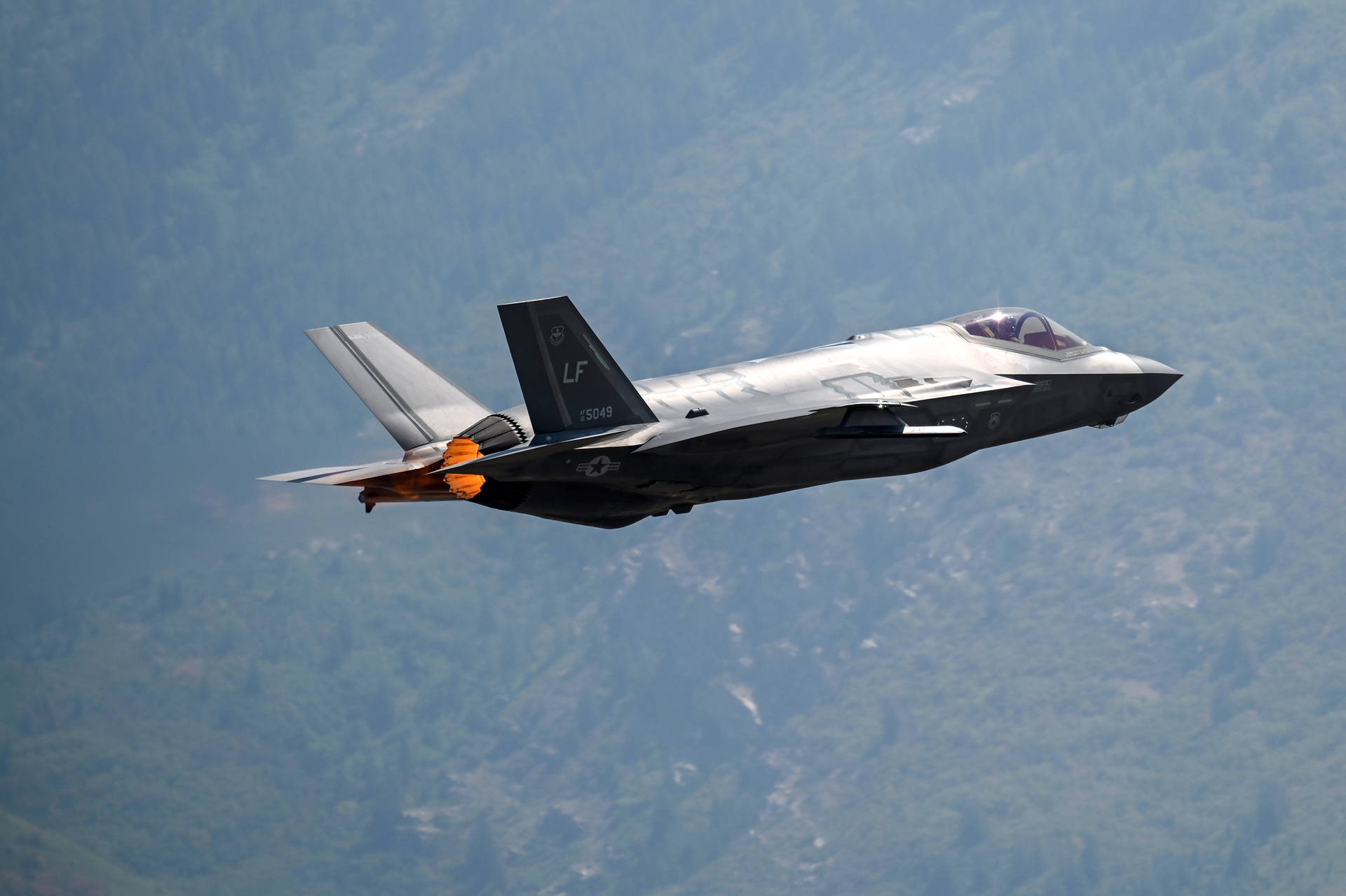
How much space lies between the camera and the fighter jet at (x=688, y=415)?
1379 inches

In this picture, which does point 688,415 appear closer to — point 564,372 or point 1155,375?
point 564,372

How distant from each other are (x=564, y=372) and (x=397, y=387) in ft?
20.2

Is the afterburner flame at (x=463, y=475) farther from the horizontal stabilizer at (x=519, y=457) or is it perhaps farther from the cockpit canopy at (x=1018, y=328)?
the cockpit canopy at (x=1018, y=328)

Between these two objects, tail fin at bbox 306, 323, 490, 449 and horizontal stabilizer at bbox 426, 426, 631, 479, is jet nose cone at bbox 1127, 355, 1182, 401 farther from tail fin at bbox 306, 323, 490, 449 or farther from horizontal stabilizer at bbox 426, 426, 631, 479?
tail fin at bbox 306, 323, 490, 449

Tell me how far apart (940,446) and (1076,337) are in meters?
7.40

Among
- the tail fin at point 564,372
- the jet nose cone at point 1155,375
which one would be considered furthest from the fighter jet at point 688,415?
the jet nose cone at point 1155,375

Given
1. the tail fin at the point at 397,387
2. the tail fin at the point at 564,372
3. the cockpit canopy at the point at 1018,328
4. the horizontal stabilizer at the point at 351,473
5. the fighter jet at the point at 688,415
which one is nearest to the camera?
the horizontal stabilizer at the point at 351,473

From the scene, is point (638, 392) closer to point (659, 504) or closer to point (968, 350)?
point (659, 504)

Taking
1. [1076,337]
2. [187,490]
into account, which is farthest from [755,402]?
[187,490]

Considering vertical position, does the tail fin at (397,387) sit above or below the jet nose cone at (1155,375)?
above


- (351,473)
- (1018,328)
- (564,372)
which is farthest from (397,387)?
(1018,328)

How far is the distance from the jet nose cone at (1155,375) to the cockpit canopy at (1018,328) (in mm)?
1754

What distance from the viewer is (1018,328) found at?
1705 inches

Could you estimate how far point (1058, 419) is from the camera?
42969mm
